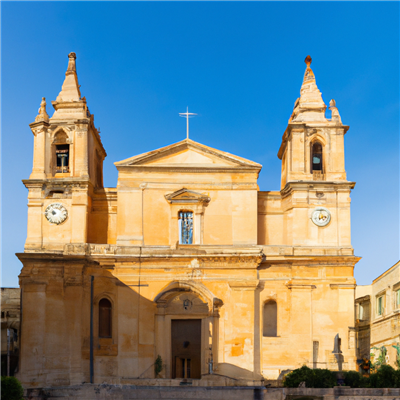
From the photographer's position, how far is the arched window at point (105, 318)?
1379 inches

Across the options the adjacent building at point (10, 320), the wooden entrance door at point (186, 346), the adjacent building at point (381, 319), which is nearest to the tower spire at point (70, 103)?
the wooden entrance door at point (186, 346)

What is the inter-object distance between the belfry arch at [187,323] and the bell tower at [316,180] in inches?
206

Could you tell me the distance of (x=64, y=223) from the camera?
3553 cm

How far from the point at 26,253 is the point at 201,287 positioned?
835 cm

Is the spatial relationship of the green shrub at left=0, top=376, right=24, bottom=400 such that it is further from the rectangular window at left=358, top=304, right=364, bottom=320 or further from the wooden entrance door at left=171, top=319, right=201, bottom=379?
the rectangular window at left=358, top=304, right=364, bottom=320

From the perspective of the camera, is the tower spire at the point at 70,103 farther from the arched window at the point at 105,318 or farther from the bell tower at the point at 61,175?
the arched window at the point at 105,318

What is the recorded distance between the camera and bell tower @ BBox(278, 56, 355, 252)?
116 feet

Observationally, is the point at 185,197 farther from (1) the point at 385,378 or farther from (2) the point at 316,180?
(1) the point at 385,378

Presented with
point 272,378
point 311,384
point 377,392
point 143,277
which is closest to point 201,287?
point 143,277

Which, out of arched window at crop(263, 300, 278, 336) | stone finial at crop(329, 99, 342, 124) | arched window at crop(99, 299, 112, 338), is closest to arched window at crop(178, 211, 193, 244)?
arched window at crop(99, 299, 112, 338)

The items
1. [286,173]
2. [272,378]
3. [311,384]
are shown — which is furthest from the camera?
[286,173]

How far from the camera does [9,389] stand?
24.0m

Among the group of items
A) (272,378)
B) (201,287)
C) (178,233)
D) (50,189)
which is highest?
(50,189)

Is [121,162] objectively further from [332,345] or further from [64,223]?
[332,345]
